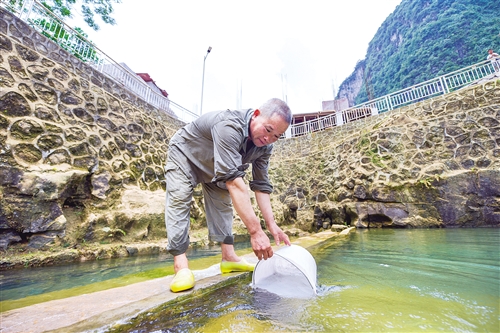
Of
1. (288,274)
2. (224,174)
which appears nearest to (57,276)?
(224,174)

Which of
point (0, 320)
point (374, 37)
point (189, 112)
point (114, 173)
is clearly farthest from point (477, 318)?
point (374, 37)

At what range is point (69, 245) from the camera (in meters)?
2.84

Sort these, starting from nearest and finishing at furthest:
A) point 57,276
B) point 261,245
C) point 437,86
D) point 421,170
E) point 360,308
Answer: point 360,308 → point 261,245 → point 57,276 → point 421,170 → point 437,86

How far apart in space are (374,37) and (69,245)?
49451mm

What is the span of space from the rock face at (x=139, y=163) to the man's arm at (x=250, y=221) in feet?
9.57

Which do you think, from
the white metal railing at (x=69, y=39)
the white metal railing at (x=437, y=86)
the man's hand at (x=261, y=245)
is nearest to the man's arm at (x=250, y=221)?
the man's hand at (x=261, y=245)

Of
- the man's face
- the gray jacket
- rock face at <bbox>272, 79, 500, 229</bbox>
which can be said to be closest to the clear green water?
the gray jacket

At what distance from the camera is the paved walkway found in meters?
0.79

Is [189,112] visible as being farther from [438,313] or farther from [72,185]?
[438,313]

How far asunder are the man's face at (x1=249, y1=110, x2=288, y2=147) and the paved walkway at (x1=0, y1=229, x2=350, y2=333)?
100 cm

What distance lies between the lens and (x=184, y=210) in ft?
5.22

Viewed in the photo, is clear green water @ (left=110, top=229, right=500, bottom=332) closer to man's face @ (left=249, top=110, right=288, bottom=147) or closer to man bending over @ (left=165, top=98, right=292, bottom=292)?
man bending over @ (left=165, top=98, right=292, bottom=292)

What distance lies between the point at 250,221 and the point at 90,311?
0.82 meters

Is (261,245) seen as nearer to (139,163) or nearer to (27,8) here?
(139,163)
